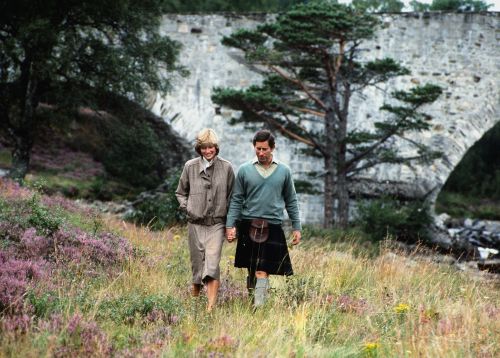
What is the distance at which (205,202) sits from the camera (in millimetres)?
5355

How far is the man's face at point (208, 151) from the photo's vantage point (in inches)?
208

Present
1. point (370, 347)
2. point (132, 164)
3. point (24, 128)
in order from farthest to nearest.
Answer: point (132, 164)
point (24, 128)
point (370, 347)

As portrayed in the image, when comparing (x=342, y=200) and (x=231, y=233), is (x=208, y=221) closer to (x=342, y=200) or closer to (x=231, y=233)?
(x=231, y=233)

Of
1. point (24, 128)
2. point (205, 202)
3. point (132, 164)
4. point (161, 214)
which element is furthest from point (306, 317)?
point (132, 164)

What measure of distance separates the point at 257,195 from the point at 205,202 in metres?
0.45

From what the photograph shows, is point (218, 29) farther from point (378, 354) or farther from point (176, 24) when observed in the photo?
point (378, 354)

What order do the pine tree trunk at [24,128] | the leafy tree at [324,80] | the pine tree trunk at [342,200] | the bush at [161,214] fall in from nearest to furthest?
the bush at [161,214] < the leafy tree at [324,80] < the pine tree trunk at [24,128] < the pine tree trunk at [342,200]

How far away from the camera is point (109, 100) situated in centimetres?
1338

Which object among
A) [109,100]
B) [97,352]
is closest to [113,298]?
[97,352]

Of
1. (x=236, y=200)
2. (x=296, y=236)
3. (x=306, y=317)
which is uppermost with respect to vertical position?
(x=236, y=200)

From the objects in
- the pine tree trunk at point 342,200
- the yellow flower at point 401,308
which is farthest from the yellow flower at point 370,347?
the pine tree trunk at point 342,200

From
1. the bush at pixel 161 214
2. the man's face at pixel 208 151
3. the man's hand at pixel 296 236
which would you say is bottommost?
the bush at pixel 161 214

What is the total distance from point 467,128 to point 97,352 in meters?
14.0

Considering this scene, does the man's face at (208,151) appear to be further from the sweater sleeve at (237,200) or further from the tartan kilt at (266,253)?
the tartan kilt at (266,253)
